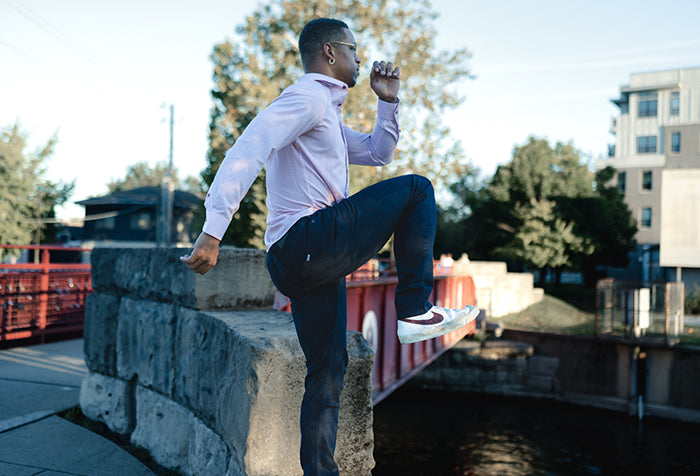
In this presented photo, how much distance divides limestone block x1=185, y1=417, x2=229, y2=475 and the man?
30.6 inches

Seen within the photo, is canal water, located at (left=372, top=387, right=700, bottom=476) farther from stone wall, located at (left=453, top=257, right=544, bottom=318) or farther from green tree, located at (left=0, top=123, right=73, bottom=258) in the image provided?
green tree, located at (left=0, top=123, right=73, bottom=258)

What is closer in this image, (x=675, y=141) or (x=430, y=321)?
(x=430, y=321)

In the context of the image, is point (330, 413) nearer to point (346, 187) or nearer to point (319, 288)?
point (319, 288)

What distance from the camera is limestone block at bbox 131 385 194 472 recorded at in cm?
321

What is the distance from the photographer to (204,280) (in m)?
3.17

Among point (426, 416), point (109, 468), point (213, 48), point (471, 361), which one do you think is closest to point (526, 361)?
point (471, 361)

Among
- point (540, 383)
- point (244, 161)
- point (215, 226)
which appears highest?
point (244, 161)

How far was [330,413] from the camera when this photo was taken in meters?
2.07

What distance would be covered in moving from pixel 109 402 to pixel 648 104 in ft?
148

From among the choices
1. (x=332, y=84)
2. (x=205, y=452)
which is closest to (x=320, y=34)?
(x=332, y=84)

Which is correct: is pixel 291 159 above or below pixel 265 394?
above

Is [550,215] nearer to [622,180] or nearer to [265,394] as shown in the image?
[622,180]

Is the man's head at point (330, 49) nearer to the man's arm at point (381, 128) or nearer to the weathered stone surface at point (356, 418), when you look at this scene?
the man's arm at point (381, 128)

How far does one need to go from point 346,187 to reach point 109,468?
2.24 meters
